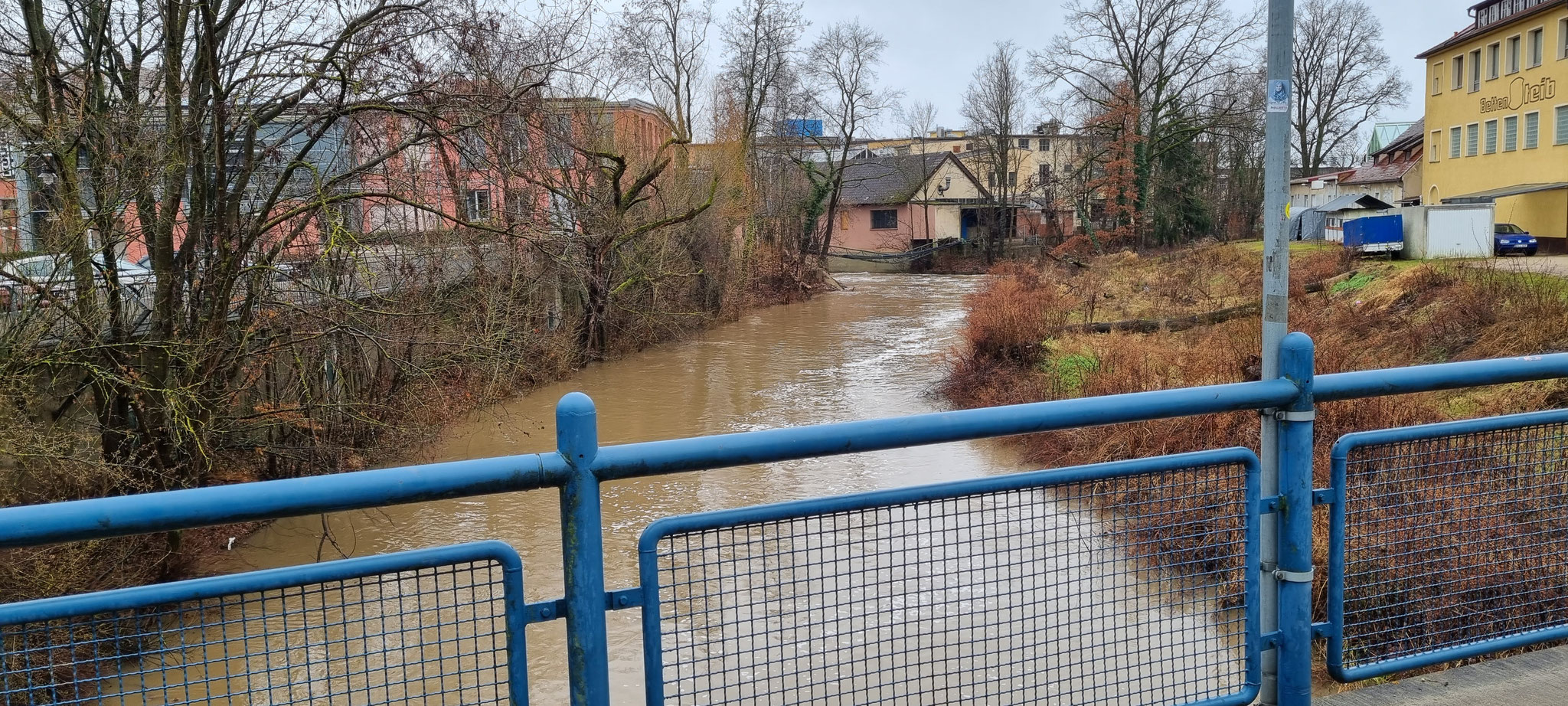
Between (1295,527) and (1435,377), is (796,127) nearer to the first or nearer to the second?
(1435,377)

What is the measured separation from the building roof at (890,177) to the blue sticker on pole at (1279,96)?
210ft

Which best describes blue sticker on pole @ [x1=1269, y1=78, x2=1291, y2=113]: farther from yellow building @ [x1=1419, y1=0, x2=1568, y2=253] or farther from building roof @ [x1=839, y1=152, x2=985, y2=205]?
building roof @ [x1=839, y1=152, x2=985, y2=205]

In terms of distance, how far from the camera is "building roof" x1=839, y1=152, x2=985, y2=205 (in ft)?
222

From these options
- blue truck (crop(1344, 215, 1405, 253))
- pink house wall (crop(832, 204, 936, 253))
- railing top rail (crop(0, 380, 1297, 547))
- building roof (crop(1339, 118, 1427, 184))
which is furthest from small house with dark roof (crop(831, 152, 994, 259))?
railing top rail (crop(0, 380, 1297, 547))

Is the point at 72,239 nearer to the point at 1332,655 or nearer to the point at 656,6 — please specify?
the point at 1332,655

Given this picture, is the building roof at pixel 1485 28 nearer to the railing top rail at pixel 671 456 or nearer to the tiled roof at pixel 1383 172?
the tiled roof at pixel 1383 172

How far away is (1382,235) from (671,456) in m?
26.7

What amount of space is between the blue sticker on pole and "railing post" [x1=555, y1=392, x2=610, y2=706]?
2072 millimetres

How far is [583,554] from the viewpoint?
8.20 ft

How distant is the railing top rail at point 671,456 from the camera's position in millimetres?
2131

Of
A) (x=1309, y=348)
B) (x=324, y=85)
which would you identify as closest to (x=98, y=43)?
(x=324, y=85)

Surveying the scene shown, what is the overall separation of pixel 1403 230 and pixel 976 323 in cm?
1137

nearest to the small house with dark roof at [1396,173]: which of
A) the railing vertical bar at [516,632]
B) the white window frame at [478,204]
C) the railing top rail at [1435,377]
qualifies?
the white window frame at [478,204]

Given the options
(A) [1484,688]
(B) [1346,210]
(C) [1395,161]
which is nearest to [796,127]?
(B) [1346,210]
